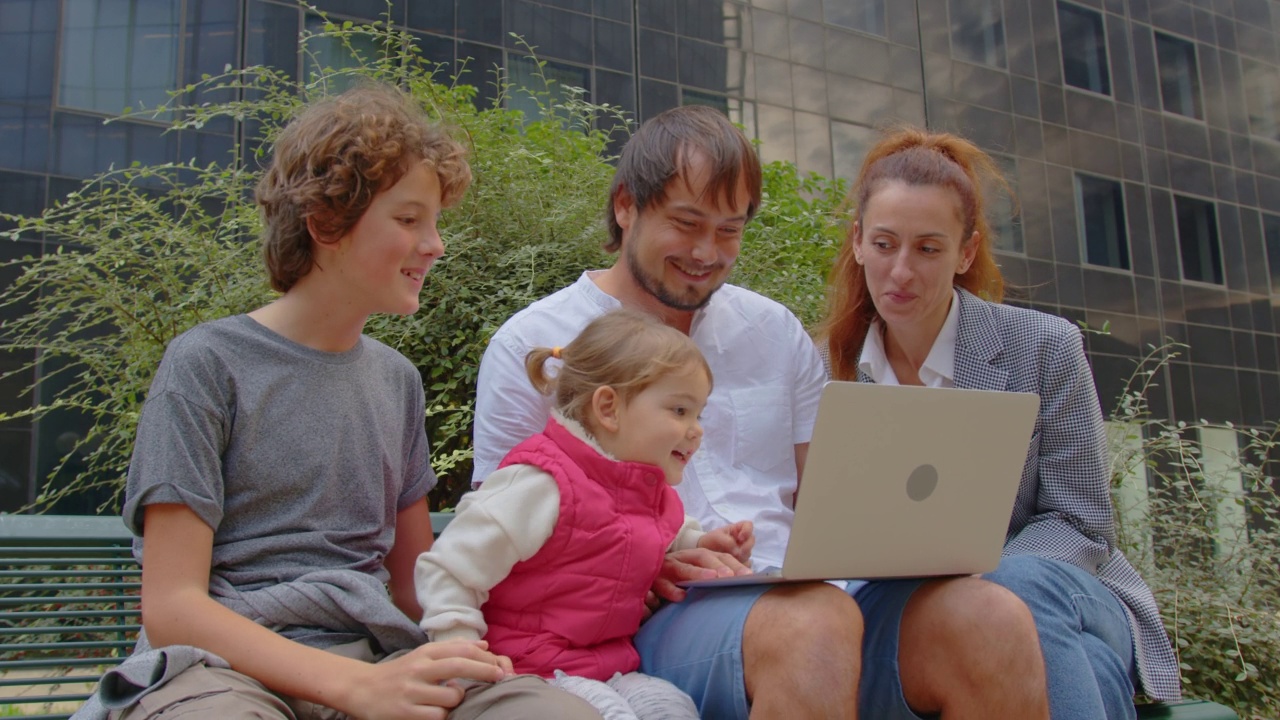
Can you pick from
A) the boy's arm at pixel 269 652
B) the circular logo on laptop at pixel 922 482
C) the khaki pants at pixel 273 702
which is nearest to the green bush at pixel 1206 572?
the circular logo on laptop at pixel 922 482

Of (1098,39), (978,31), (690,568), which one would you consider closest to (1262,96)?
(1098,39)

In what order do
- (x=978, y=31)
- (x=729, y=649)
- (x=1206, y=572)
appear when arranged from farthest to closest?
1. (x=978, y=31)
2. (x=1206, y=572)
3. (x=729, y=649)

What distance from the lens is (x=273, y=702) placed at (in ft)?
4.83

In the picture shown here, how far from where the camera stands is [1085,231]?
18.2m

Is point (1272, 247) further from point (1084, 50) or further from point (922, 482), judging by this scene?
point (922, 482)

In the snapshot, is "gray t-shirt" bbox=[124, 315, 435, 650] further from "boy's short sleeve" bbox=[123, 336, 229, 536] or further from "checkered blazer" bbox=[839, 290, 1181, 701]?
"checkered blazer" bbox=[839, 290, 1181, 701]

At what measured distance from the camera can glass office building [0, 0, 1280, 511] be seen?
11211 millimetres

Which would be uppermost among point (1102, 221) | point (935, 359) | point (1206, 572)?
point (1102, 221)

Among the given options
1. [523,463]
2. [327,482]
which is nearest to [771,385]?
[523,463]

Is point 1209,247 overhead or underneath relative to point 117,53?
underneath

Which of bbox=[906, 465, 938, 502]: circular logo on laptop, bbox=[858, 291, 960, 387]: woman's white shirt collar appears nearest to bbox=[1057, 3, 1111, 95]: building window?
bbox=[858, 291, 960, 387]: woman's white shirt collar

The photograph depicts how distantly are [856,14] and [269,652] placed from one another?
16.8 metres

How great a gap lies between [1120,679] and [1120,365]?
55.9 feet

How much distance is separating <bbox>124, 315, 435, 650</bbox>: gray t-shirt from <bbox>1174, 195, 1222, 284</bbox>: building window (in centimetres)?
2007
